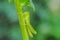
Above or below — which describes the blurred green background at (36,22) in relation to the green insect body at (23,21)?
below

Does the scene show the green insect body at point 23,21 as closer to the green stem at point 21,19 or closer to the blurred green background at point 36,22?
the green stem at point 21,19

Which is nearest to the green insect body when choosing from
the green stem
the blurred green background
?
the green stem

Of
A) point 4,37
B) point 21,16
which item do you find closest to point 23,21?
point 21,16

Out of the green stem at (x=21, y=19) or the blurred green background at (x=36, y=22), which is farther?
the blurred green background at (x=36, y=22)

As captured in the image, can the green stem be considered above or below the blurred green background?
above

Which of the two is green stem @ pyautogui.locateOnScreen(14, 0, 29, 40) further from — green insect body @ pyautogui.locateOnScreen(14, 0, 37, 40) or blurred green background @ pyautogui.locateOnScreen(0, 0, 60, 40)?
blurred green background @ pyautogui.locateOnScreen(0, 0, 60, 40)

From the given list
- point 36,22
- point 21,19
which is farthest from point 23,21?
point 36,22

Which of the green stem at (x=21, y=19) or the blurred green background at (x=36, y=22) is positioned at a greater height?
the green stem at (x=21, y=19)

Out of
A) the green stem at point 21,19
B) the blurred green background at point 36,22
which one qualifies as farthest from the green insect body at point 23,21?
the blurred green background at point 36,22

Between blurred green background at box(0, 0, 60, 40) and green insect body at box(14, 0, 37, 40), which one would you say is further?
blurred green background at box(0, 0, 60, 40)
